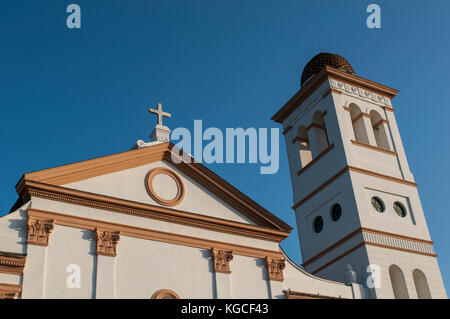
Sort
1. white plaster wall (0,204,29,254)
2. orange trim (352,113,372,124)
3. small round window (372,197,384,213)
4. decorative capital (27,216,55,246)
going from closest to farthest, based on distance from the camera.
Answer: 1. white plaster wall (0,204,29,254)
2. decorative capital (27,216,55,246)
3. small round window (372,197,384,213)
4. orange trim (352,113,372,124)

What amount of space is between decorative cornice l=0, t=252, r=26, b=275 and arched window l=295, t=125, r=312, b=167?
15.0 metres

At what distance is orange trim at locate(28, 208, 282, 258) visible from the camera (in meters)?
16.6

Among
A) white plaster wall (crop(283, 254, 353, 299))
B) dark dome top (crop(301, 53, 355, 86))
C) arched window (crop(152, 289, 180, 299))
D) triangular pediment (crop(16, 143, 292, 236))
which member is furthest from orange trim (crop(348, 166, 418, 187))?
arched window (crop(152, 289, 180, 299))

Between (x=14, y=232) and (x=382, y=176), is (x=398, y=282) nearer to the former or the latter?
(x=382, y=176)

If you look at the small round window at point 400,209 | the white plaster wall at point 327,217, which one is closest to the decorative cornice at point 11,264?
the white plaster wall at point 327,217

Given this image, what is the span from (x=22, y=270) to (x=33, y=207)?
1868mm

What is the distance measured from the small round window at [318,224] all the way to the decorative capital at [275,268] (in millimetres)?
5894

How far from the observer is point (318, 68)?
2795 centimetres

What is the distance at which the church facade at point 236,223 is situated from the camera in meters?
16.3

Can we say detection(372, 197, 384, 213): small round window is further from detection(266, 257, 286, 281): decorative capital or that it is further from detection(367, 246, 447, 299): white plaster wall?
detection(266, 257, 286, 281): decorative capital

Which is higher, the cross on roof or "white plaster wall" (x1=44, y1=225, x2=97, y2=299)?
the cross on roof

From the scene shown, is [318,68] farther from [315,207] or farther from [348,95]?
[315,207]

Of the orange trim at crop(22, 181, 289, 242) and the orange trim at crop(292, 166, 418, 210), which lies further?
the orange trim at crop(292, 166, 418, 210)
